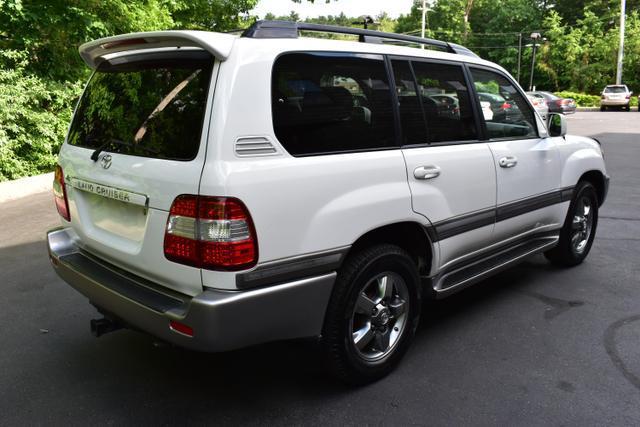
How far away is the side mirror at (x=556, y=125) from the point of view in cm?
446

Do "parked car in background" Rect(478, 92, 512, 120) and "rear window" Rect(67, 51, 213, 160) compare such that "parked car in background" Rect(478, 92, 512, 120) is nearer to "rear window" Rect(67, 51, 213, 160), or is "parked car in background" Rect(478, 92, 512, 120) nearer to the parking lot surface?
the parking lot surface

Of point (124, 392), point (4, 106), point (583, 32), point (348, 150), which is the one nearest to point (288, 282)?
point (348, 150)

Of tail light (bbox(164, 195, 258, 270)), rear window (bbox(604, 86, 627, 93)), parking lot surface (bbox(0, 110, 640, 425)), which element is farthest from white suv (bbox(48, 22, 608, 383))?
rear window (bbox(604, 86, 627, 93))

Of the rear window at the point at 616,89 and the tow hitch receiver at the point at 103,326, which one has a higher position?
the rear window at the point at 616,89

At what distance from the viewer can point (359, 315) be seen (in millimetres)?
3094

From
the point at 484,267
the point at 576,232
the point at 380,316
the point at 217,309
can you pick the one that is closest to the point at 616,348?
the point at 484,267

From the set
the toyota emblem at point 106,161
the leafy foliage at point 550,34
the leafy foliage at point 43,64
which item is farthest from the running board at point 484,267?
the leafy foliage at point 550,34

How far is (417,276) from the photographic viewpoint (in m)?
3.32

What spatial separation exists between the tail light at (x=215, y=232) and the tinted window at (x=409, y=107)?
1.22 meters

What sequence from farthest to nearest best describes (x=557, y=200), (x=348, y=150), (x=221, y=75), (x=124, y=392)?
(x=557, y=200) → (x=124, y=392) → (x=348, y=150) → (x=221, y=75)

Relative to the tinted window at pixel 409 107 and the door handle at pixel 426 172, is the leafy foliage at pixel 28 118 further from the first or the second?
the door handle at pixel 426 172

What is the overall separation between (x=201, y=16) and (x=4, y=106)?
378 inches

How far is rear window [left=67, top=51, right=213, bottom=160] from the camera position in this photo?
2553 mm

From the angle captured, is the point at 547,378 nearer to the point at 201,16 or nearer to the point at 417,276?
the point at 417,276
